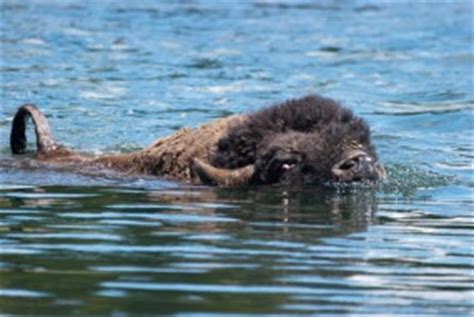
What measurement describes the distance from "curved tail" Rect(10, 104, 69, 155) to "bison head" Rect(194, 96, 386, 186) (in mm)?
2346

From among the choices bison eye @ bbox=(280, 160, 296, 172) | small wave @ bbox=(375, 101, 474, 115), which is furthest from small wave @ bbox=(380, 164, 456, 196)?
small wave @ bbox=(375, 101, 474, 115)

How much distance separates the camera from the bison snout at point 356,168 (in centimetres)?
1125

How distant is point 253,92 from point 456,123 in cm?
368

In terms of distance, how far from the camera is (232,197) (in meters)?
11.4

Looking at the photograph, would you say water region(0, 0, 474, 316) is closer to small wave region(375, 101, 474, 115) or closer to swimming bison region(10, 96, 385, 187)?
small wave region(375, 101, 474, 115)

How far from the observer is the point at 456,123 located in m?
18.0

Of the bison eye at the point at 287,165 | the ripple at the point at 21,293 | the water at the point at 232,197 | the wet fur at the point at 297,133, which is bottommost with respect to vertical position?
the water at the point at 232,197

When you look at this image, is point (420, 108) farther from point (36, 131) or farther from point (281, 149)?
point (281, 149)

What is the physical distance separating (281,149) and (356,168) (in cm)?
58

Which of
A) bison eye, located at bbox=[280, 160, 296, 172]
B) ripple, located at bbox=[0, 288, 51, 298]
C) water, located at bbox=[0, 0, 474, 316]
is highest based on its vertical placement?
bison eye, located at bbox=[280, 160, 296, 172]

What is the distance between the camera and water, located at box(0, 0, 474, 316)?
7598mm

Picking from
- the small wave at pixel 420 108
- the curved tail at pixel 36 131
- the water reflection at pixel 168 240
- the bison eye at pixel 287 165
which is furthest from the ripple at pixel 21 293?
the small wave at pixel 420 108

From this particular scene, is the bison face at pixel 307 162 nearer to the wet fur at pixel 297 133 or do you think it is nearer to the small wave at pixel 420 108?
the wet fur at pixel 297 133

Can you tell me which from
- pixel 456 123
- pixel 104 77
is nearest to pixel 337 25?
pixel 104 77
